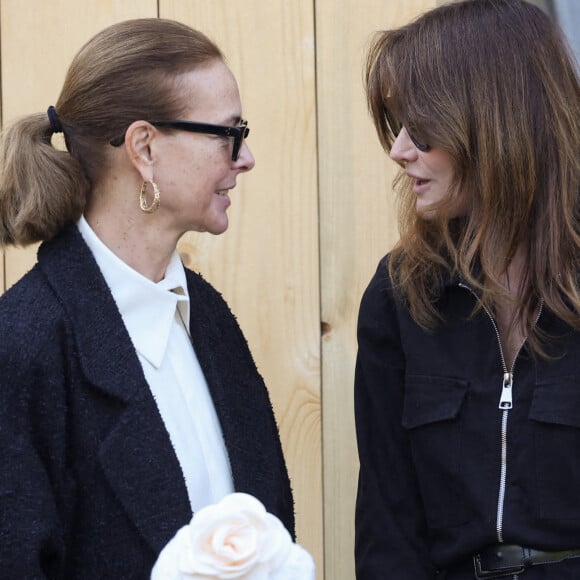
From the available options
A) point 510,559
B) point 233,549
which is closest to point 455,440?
point 510,559

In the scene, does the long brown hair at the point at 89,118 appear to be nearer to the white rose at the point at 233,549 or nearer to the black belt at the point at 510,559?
the white rose at the point at 233,549

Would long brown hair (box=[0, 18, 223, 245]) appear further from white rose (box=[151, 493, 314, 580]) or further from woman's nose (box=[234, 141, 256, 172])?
white rose (box=[151, 493, 314, 580])

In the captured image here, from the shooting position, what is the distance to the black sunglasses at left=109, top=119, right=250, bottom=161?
7.52ft

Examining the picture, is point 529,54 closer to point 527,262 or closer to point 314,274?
point 527,262

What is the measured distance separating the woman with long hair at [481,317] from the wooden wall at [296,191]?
71 centimetres

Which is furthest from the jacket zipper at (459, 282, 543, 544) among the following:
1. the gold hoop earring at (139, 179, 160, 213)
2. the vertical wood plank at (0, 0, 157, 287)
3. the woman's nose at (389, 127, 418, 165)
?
the vertical wood plank at (0, 0, 157, 287)

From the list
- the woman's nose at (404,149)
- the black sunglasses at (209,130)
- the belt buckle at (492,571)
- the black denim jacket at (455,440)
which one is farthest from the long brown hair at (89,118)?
the belt buckle at (492,571)

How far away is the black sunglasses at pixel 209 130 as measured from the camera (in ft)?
7.52

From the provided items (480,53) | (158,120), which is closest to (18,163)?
(158,120)

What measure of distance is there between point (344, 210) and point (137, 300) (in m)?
1.02

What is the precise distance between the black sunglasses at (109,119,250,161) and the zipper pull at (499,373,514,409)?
2.31ft

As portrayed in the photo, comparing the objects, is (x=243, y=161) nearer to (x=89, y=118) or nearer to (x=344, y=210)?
(x=89, y=118)

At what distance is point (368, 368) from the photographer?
2.48 m

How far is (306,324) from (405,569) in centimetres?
95
